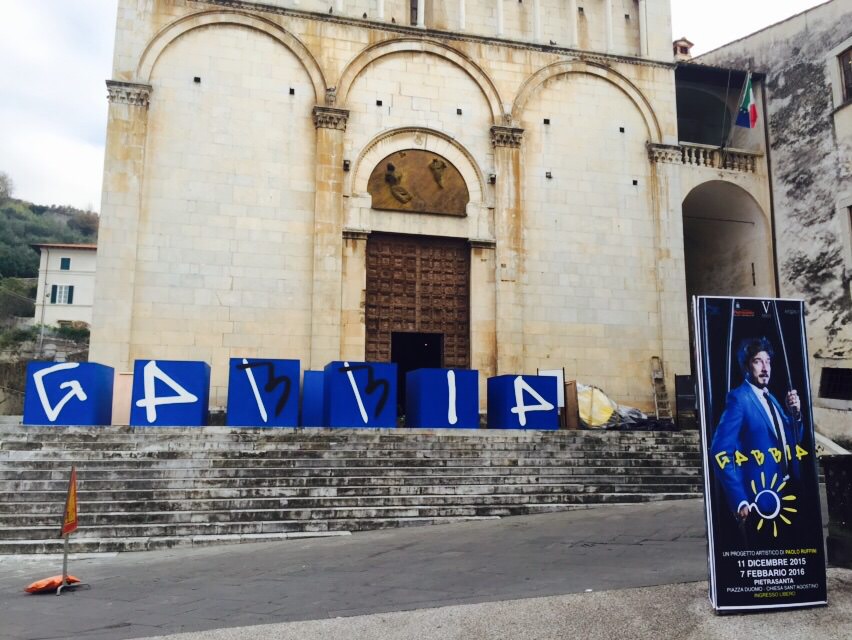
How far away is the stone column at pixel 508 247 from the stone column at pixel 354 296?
3766 mm

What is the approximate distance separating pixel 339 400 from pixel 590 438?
18.2ft

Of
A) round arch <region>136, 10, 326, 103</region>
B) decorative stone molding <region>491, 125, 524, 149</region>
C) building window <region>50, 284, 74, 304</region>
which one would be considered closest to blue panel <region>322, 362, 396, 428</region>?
round arch <region>136, 10, 326, 103</region>

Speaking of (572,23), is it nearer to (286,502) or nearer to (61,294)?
(286,502)

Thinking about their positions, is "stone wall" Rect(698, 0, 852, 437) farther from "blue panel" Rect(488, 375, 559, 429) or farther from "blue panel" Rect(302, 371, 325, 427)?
"blue panel" Rect(302, 371, 325, 427)

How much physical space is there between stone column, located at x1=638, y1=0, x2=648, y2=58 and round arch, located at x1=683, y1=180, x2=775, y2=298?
4581 mm

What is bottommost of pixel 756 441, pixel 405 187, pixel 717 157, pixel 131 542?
pixel 131 542

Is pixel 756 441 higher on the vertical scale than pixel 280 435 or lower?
higher

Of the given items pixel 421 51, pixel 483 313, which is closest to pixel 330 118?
pixel 421 51

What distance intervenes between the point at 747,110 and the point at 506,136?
7622 millimetres

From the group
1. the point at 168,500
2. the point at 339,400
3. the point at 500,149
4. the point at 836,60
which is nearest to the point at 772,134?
the point at 836,60

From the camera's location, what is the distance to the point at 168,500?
39.1ft

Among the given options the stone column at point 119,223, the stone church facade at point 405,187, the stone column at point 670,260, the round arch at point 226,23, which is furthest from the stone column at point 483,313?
the stone column at point 119,223

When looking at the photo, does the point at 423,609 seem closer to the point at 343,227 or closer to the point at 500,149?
the point at 343,227

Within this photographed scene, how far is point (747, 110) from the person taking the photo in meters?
22.0
